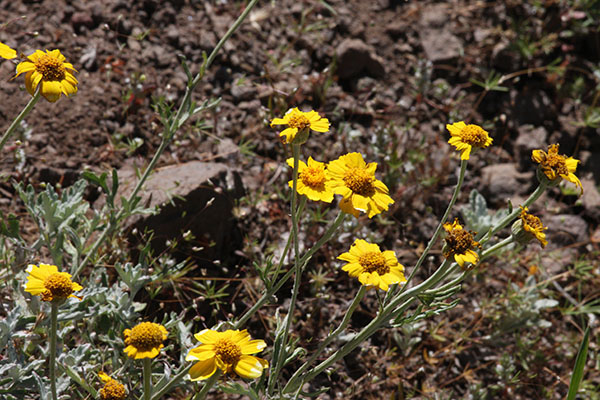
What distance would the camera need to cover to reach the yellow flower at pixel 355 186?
2357 millimetres

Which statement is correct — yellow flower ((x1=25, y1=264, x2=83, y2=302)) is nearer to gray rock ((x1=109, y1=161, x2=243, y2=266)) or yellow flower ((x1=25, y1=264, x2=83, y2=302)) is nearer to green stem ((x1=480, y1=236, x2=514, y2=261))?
gray rock ((x1=109, y1=161, x2=243, y2=266))

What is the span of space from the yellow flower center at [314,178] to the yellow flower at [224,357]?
0.65m

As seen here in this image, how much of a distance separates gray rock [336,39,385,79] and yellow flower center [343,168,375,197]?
2578 mm

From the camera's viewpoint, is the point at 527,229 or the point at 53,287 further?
the point at 527,229

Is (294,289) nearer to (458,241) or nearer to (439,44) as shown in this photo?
(458,241)

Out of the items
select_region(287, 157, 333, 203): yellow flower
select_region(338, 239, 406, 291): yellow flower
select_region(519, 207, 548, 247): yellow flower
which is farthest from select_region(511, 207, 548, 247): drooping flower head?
select_region(287, 157, 333, 203): yellow flower

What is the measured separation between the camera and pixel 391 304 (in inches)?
96.9

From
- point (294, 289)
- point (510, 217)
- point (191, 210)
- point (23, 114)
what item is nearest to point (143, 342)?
point (294, 289)

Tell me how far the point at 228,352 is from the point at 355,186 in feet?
2.60

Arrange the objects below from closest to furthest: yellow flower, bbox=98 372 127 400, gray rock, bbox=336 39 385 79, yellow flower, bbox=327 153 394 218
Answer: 1. yellow flower, bbox=98 372 127 400
2. yellow flower, bbox=327 153 394 218
3. gray rock, bbox=336 39 385 79

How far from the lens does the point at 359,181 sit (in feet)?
7.82

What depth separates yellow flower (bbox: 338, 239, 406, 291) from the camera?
236cm

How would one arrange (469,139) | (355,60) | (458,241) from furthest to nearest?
(355,60) < (469,139) < (458,241)

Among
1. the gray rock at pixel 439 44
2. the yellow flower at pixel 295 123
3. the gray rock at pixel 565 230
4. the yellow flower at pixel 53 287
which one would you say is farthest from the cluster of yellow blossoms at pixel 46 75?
the gray rock at pixel 565 230
